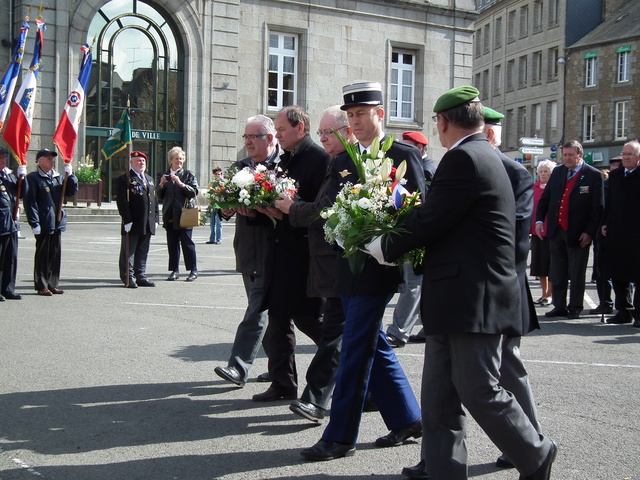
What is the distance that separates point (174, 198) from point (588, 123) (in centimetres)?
4767

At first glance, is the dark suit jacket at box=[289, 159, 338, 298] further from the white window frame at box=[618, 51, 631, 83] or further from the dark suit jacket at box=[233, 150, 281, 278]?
the white window frame at box=[618, 51, 631, 83]

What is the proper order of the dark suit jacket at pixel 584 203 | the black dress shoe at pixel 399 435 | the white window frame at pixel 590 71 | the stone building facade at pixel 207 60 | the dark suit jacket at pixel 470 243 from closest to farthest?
the dark suit jacket at pixel 470 243, the black dress shoe at pixel 399 435, the dark suit jacket at pixel 584 203, the stone building facade at pixel 207 60, the white window frame at pixel 590 71

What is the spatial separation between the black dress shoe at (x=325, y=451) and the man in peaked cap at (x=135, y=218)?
27.4 feet

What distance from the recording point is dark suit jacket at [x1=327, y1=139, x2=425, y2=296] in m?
4.65

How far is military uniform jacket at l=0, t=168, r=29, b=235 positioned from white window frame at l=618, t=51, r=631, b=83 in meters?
48.7

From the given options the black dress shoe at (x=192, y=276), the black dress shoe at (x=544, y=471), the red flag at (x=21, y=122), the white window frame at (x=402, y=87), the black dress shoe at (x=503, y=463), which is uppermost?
the white window frame at (x=402, y=87)

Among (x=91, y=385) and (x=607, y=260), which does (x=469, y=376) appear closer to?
(x=91, y=385)

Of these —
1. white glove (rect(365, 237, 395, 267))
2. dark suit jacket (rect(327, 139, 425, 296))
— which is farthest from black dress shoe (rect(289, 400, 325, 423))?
white glove (rect(365, 237, 395, 267))

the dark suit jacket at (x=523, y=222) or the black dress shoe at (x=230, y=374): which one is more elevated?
the dark suit jacket at (x=523, y=222)

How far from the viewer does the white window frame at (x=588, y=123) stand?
55.0m

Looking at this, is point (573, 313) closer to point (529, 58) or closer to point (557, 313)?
point (557, 313)

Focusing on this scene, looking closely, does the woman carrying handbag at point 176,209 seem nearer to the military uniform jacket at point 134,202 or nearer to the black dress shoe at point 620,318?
the military uniform jacket at point 134,202

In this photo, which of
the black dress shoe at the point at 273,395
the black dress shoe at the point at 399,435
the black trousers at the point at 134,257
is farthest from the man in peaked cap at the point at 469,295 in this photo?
the black trousers at the point at 134,257

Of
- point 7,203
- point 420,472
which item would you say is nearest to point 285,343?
point 420,472
